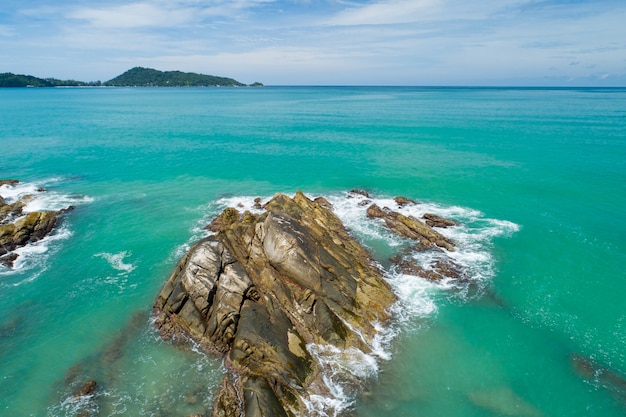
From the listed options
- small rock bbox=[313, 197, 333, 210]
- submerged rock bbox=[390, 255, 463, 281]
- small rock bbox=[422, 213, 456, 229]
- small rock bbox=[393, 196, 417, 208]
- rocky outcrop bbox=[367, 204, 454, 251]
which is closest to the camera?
submerged rock bbox=[390, 255, 463, 281]

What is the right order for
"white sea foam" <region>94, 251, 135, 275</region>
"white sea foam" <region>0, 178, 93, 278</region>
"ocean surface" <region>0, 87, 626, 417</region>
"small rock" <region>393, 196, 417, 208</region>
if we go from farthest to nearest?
"small rock" <region>393, 196, 417, 208</region> → "white sea foam" <region>94, 251, 135, 275</region> → "white sea foam" <region>0, 178, 93, 278</region> → "ocean surface" <region>0, 87, 626, 417</region>

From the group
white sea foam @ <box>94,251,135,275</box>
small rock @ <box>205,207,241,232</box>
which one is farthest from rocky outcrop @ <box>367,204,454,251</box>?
white sea foam @ <box>94,251,135,275</box>

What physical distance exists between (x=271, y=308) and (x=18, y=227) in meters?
35.2

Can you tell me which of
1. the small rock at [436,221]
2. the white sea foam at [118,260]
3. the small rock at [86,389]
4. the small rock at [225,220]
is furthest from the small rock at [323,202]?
the small rock at [86,389]

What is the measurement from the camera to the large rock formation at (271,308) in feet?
76.7

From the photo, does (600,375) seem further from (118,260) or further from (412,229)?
(118,260)

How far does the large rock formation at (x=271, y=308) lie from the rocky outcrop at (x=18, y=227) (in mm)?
22680

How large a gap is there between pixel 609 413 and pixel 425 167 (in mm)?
55171

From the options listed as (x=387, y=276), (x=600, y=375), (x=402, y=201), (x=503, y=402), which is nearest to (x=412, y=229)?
(x=402, y=201)

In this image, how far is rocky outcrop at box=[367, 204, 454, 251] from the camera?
42.6 metres

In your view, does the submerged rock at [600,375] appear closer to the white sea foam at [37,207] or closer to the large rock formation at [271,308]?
the large rock formation at [271,308]

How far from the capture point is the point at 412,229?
4503cm

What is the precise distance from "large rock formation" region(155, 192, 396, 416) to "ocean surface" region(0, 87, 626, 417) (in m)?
1.52

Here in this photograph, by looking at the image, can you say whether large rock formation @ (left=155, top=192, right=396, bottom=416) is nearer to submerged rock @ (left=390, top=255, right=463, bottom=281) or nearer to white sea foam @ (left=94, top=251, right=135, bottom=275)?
submerged rock @ (left=390, top=255, right=463, bottom=281)
